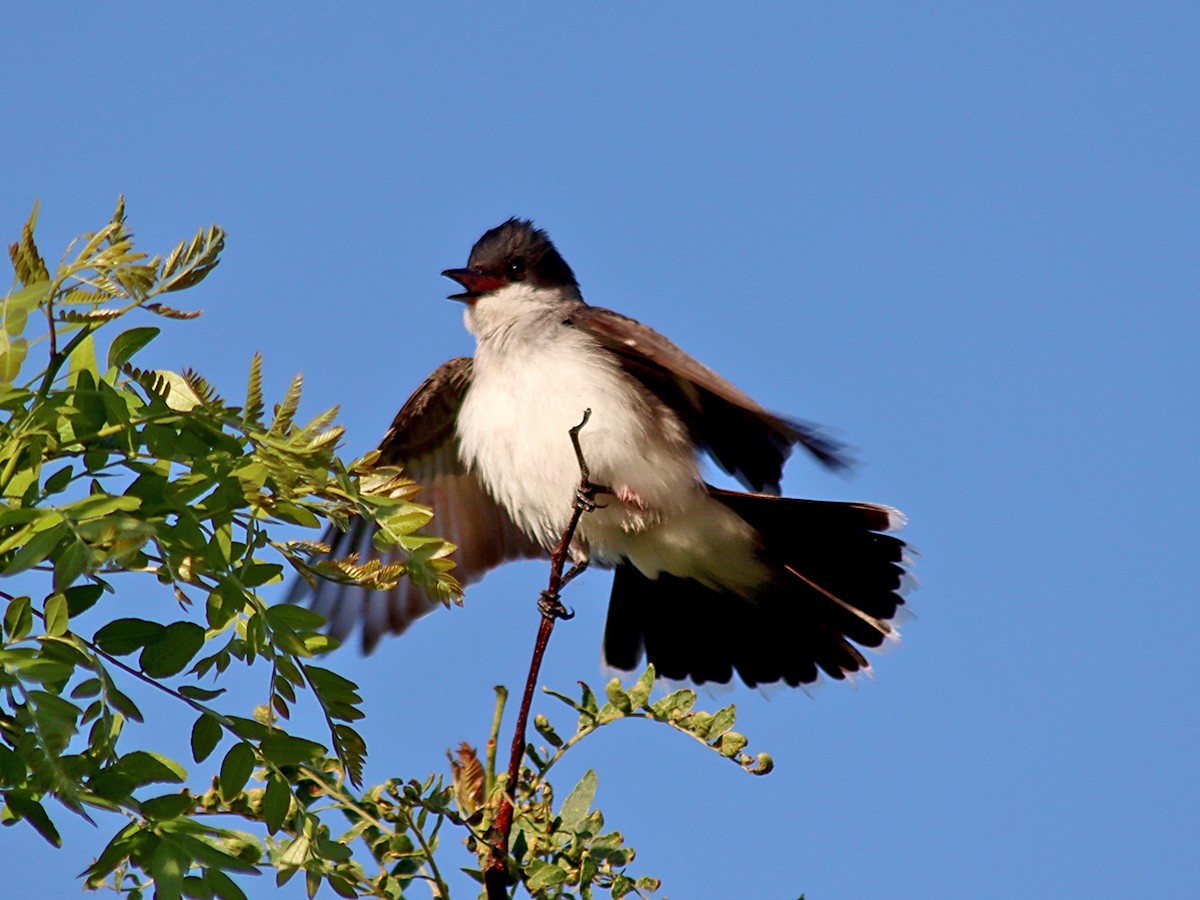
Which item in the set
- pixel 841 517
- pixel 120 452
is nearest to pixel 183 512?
pixel 120 452

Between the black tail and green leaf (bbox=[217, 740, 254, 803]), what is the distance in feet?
12.2

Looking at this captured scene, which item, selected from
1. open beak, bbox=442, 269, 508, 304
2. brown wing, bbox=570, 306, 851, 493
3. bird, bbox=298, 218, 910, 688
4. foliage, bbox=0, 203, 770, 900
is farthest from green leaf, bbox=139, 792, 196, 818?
open beak, bbox=442, 269, 508, 304

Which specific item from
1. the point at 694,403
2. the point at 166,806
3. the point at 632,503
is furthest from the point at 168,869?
the point at 694,403

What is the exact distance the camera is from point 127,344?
230 centimetres

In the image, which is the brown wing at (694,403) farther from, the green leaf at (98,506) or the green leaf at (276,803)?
the green leaf at (98,506)

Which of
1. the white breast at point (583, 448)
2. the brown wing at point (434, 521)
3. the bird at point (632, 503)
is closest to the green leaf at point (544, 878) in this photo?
the bird at point (632, 503)

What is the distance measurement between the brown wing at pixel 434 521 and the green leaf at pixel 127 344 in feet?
12.6

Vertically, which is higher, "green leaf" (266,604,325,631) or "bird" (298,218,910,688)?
"bird" (298,218,910,688)

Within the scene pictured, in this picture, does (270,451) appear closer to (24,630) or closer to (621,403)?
(24,630)

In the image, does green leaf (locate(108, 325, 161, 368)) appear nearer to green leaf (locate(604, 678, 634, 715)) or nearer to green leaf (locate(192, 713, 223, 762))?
green leaf (locate(192, 713, 223, 762))

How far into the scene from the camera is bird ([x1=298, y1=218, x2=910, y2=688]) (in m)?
5.47

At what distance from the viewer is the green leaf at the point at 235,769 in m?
2.20

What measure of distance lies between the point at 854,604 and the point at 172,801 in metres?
4.05

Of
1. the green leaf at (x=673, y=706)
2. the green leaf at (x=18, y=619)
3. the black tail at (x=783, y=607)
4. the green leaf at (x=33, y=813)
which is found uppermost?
the black tail at (x=783, y=607)
